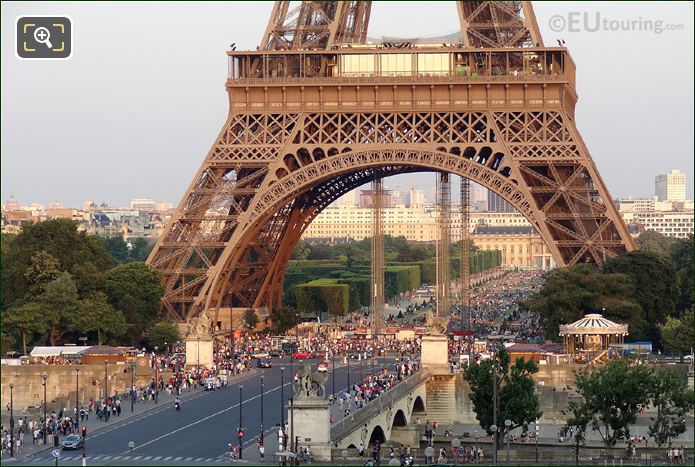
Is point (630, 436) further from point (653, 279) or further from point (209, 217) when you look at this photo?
point (209, 217)

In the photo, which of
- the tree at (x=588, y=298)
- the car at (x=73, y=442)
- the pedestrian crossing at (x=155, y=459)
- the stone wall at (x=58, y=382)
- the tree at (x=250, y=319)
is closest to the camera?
the pedestrian crossing at (x=155, y=459)

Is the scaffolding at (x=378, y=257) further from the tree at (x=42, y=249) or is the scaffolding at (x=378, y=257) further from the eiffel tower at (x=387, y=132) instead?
the tree at (x=42, y=249)

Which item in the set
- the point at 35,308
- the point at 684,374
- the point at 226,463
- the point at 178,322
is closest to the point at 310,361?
the point at 178,322

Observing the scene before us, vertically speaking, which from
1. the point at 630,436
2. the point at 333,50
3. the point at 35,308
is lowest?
the point at 630,436

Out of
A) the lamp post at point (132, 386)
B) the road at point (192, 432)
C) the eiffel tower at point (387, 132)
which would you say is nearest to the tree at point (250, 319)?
the eiffel tower at point (387, 132)

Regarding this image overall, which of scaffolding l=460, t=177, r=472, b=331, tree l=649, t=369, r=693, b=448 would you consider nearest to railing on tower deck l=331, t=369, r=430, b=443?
tree l=649, t=369, r=693, b=448

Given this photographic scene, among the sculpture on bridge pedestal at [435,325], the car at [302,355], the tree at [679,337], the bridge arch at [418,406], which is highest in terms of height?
the sculpture on bridge pedestal at [435,325]
